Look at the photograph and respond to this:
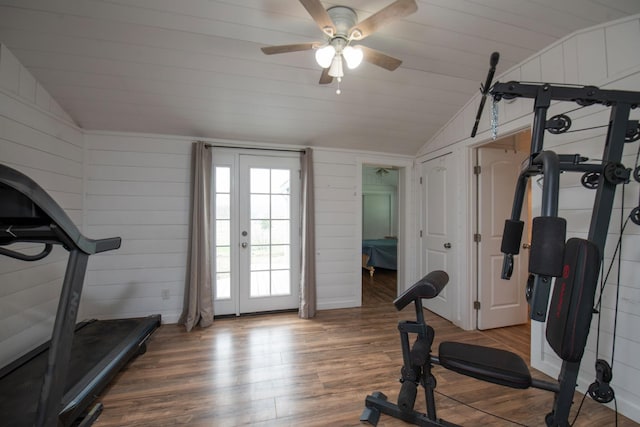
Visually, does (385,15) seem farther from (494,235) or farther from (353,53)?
(494,235)

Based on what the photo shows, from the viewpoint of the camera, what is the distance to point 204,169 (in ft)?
9.64

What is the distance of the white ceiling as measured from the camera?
1741 mm

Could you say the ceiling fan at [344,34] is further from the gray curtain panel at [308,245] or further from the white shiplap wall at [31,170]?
the white shiplap wall at [31,170]

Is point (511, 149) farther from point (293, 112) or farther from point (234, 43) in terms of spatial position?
point (234, 43)

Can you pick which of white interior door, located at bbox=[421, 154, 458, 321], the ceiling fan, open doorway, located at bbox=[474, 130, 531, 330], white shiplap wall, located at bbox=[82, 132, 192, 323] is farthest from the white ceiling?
open doorway, located at bbox=[474, 130, 531, 330]

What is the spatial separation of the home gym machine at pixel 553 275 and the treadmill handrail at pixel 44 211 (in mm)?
1731

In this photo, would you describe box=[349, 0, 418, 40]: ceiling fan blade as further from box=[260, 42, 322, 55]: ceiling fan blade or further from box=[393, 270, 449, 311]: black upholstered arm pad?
box=[393, 270, 449, 311]: black upholstered arm pad

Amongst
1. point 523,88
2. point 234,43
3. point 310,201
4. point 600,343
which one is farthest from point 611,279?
point 234,43

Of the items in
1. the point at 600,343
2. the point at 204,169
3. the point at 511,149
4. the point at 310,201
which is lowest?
the point at 600,343

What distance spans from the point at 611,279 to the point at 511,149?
5.81ft

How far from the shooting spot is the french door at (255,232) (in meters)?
3.15

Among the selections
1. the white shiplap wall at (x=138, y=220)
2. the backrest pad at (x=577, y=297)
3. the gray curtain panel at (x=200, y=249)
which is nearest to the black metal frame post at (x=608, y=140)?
the backrest pad at (x=577, y=297)

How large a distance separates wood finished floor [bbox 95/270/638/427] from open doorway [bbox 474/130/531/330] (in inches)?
7.9

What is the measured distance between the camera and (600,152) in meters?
1.76
